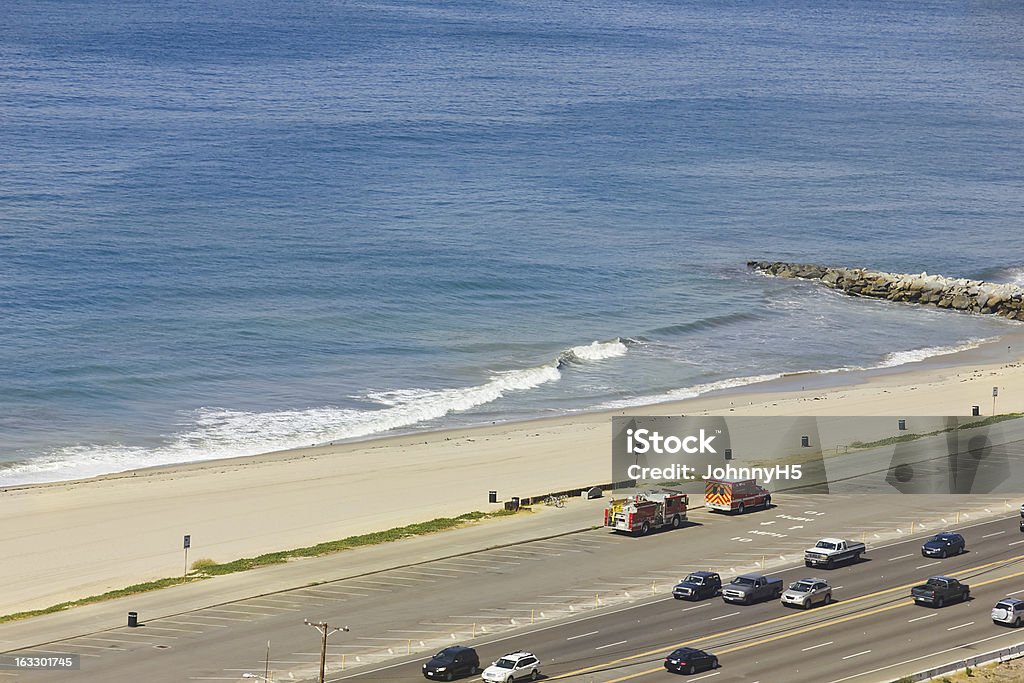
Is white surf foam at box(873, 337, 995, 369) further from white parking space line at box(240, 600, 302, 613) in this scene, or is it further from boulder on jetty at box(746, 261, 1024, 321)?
white parking space line at box(240, 600, 302, 613)

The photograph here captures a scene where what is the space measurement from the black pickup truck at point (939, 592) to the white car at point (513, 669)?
53.7 feet

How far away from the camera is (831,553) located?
57156 millimetres

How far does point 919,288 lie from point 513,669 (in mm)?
85160

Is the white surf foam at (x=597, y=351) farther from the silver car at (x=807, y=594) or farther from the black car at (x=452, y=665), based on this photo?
the black car at (x=452, y=665)

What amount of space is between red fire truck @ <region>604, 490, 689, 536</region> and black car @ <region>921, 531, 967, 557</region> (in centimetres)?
1070

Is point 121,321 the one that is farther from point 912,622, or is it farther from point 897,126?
point 897,126

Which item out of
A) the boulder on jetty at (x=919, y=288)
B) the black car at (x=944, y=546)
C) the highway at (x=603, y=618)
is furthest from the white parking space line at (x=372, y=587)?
the boulder on jetty at (x=919, y=288)

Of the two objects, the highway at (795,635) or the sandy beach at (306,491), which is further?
the sandy beach at (306,491)

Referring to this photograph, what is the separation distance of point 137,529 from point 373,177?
269 feet

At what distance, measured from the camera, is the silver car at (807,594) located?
172ft

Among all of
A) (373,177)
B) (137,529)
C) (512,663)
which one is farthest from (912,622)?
(373,177)

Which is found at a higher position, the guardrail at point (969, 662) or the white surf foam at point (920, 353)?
the white surf foam at point (920, 353)

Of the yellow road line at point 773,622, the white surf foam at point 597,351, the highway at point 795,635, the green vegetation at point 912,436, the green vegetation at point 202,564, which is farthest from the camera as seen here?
the white surf foam at point 597,351

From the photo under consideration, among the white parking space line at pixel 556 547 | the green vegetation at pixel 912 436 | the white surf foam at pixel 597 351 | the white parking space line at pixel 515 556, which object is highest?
the white surf foam at pixel 597 351
